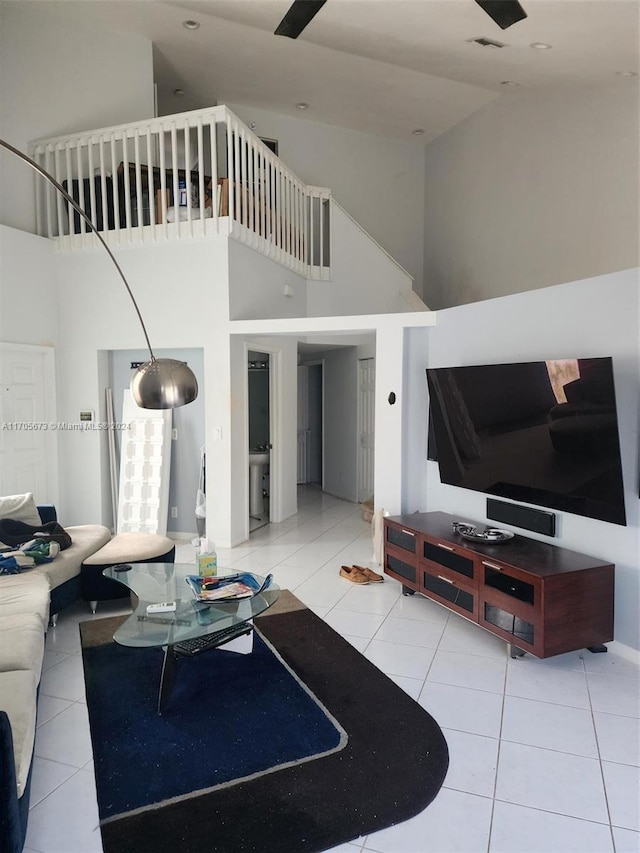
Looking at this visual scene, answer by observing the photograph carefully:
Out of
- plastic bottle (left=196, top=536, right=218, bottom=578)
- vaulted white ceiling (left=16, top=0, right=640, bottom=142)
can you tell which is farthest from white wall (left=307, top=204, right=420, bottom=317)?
plastic bottle (left=196, top=536, right=218, bottom=578)

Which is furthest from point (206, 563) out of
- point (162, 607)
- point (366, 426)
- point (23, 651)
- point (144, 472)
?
point (366, 426)

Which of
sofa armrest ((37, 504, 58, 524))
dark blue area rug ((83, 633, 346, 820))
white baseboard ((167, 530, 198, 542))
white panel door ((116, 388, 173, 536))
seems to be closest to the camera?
dark blue area rug ((83, 633, 346, 820))

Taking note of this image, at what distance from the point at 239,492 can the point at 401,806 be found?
374 cm

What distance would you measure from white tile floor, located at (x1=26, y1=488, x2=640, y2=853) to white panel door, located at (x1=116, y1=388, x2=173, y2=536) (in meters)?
1.56

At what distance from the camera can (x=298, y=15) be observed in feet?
9.87

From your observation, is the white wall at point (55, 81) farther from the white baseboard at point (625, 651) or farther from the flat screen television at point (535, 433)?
the white baseboard at point (625, 651)

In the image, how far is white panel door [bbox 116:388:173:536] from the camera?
555 centimetres

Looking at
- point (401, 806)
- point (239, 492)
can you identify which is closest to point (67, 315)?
point (239, 492)

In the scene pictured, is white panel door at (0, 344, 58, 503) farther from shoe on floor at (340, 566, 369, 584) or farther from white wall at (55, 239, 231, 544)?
shoe on floor at (340, 566, 369, 584)

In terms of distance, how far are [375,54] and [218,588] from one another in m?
5.43

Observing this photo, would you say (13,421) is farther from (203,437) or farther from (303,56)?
(303,56)

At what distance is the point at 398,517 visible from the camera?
444 cm

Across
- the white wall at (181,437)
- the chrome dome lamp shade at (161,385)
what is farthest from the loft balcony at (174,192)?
the chrome dome lamp shade at (161,385)

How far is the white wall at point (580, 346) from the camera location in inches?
124
